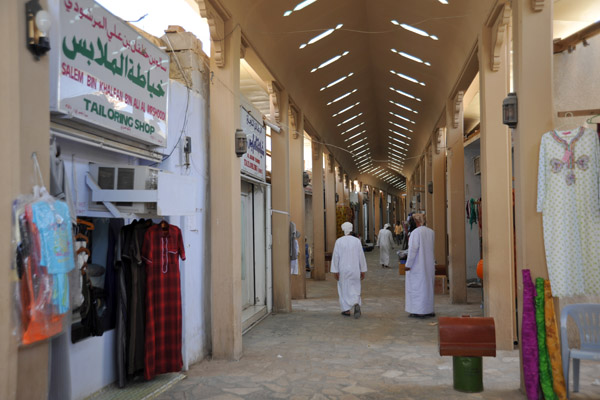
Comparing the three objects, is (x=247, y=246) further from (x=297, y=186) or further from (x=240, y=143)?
(x=240, y=143)

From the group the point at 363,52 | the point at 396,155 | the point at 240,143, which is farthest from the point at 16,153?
the point at 396,155

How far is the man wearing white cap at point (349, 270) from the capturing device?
9000 millimetres

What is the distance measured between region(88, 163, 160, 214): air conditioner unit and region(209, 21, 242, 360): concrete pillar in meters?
1.56

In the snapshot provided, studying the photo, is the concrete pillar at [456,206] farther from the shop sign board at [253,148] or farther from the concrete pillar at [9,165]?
the concrete pillar at [9,165]

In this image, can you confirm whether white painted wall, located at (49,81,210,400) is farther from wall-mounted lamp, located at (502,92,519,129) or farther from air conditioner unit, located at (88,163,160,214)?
wall-mounted lamp, located at (502,92,519,129)

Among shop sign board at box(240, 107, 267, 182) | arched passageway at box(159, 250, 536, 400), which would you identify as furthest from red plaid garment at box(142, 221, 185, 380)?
shop sign board at box(240, 107, 267, 182)

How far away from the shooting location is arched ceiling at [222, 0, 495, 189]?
7.61 meters

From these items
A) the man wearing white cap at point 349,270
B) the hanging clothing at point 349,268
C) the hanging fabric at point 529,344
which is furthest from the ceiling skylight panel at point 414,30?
the hanging fabric at point 529,344

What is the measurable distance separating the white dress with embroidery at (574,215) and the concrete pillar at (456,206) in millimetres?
5798

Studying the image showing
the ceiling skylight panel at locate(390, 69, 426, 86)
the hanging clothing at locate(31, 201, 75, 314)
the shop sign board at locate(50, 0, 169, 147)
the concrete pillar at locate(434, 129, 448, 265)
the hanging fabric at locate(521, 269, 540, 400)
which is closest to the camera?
the hanging clothing at locate(31, 201, 75, 314)

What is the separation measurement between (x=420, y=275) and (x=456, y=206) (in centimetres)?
213

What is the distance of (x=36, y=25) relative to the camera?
119 inches

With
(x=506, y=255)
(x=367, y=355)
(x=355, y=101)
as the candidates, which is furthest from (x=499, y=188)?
(x=355, y=101)

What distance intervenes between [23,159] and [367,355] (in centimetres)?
454
